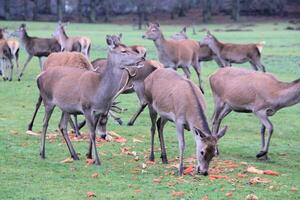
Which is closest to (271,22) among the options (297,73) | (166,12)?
(166,12)

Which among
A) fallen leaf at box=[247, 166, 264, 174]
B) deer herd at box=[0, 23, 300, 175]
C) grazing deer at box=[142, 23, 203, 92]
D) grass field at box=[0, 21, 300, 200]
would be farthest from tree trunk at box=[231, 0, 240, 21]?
fallen leaf at box=[247, 166, 264, 174]

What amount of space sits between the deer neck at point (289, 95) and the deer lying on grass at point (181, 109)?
5.05 ft

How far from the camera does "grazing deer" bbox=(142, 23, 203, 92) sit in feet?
59.1

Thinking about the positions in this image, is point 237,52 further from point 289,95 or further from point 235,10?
point 235,10

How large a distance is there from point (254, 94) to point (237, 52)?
37.2ft

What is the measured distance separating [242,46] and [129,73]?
12819 millimetres

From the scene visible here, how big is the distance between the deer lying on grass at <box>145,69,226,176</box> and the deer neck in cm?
154

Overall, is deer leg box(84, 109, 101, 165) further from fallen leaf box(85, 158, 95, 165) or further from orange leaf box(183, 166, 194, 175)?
orange leaf box(183, 166, 194, 175)

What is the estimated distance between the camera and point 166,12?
6931cm

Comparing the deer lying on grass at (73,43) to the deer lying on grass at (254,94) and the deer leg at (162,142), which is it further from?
the deer leg at (162,142)

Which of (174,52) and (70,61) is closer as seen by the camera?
(70,61)

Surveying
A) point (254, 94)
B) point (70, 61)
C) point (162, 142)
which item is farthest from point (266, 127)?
point (70, 61)

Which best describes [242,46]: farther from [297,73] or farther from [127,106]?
[127,106]

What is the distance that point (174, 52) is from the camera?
59.3 feet
